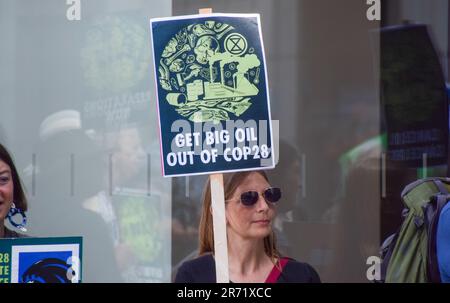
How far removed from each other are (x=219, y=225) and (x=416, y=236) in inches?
40.5

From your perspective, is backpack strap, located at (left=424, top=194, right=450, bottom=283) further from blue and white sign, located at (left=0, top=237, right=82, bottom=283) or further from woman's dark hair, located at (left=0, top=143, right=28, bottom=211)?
woman's dark hair, located at (left=0, top=143, right=28, bottom=211)

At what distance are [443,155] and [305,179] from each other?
74 centimetres

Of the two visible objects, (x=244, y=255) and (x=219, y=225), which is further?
(x=244, y=255)

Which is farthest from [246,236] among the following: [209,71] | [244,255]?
[209,71]

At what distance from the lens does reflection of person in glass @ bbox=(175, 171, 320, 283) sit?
13.9 ft

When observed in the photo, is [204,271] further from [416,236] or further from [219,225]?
[416,236]

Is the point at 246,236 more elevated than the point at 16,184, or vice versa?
the point at 16,184

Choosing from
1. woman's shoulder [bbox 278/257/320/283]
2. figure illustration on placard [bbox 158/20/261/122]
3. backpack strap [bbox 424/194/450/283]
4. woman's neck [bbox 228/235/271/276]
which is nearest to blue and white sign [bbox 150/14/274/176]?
figure illustration on placard [bbox 158/20/261/122]

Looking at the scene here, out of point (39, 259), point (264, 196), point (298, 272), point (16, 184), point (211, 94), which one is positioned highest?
point (211, 94)

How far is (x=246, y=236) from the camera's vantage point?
4.28 m

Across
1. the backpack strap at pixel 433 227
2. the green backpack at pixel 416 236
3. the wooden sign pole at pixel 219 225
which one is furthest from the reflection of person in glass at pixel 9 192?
the backpack strap at pixel 433 227

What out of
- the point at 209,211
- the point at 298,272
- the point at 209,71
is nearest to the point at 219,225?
the point at 209,211

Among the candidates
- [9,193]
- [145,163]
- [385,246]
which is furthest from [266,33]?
[9,193]

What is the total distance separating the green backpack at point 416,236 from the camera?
4262mm
